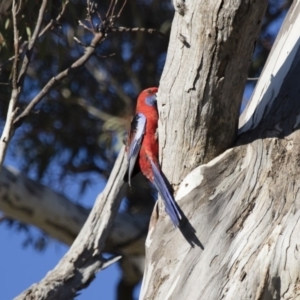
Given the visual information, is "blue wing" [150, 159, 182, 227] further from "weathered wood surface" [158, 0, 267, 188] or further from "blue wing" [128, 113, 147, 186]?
"blue wing" [128, 113, 147, 186]

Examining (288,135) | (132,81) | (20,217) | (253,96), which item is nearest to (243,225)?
(288,135)

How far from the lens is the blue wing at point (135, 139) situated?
10.2 feet

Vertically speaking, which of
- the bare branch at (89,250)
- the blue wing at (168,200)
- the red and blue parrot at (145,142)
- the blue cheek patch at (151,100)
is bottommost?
the bare branch at (89,250)

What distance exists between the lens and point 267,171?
8.88 feet

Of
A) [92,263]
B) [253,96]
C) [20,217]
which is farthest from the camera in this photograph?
[20,217]

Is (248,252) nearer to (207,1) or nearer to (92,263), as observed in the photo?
(207,1)

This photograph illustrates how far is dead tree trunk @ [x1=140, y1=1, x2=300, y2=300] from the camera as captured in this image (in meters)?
2.54

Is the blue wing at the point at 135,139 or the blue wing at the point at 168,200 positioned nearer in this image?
the blue wing at the point at 168,200

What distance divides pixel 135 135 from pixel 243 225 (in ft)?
2.26

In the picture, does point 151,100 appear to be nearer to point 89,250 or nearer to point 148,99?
point 148,99

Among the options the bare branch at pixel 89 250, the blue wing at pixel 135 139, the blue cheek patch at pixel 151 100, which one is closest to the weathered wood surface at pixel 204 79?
the blue wing at pixel 135 139

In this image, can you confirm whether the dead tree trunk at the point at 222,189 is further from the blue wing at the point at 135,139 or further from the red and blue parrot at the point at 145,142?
the blue wing at the point at 135,139

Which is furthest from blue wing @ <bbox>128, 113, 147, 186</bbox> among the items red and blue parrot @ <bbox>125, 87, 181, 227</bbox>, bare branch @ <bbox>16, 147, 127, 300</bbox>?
bare branch @ <bbox>16, 147, 127, 300</bbox>

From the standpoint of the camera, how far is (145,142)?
3025 mm
